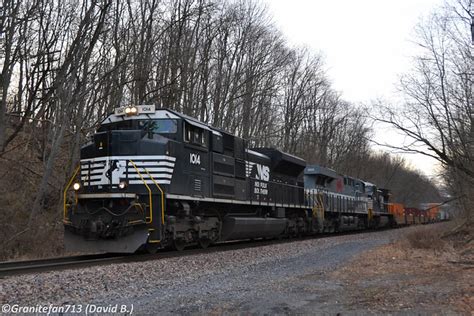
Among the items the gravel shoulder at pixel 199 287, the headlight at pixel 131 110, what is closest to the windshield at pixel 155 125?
the headlight at pixel 131 110

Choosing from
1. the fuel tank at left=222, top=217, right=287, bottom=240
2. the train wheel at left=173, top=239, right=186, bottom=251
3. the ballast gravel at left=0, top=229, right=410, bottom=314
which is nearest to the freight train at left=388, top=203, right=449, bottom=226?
the fuel tank at left=222, top=217, right=287, bottom=240

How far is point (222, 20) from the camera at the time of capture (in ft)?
103

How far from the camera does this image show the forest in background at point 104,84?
16.2m

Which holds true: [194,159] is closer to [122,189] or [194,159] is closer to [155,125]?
[155,125]

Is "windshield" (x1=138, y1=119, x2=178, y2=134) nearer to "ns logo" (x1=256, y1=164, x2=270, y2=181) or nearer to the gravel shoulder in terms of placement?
the gravel shoulder

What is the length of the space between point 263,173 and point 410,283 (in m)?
11.3

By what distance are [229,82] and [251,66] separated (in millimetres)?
3818

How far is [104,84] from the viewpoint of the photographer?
22922 mm

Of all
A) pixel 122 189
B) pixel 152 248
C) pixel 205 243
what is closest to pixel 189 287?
pixel 122 189

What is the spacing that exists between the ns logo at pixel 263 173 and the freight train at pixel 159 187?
12cm

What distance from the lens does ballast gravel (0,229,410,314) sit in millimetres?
6504

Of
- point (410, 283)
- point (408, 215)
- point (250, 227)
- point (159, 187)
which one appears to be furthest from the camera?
point (408, 215)

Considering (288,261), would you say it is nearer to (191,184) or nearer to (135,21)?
(191,184)

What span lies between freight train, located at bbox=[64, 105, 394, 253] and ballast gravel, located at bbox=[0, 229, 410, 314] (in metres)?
1.53
